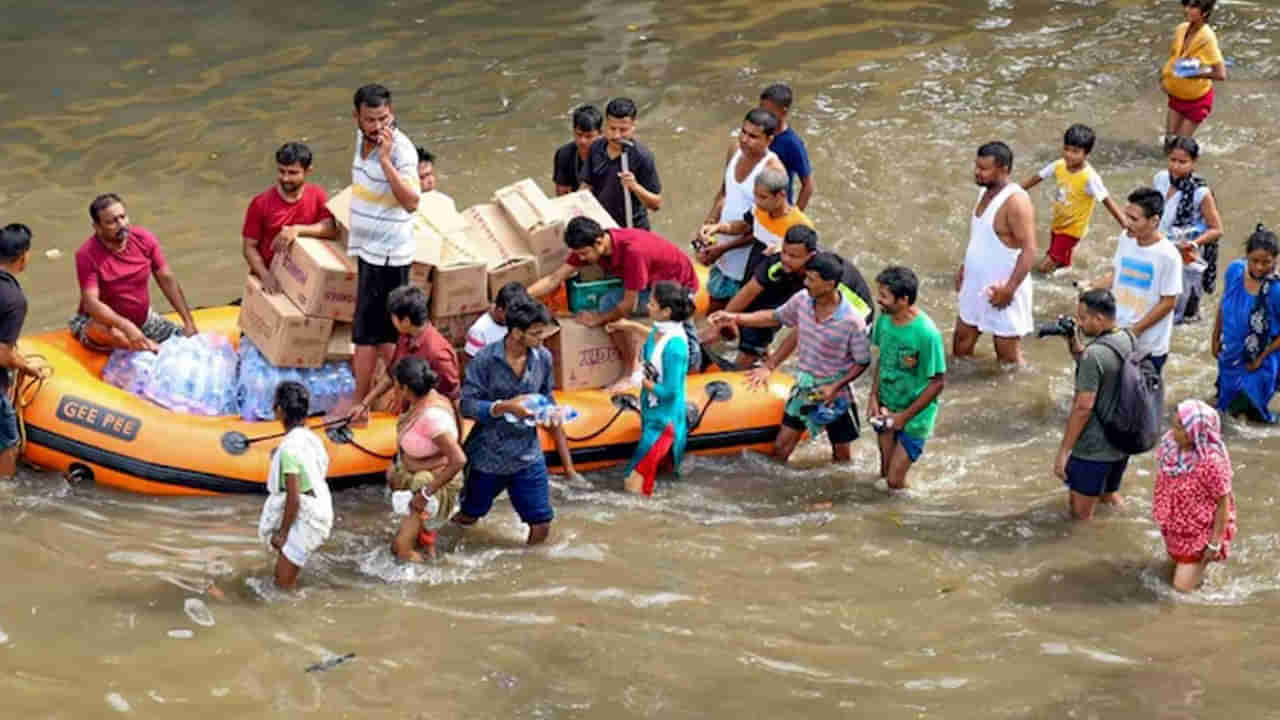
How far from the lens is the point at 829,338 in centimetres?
847

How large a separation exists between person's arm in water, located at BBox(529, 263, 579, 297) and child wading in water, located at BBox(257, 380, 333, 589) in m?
1.78

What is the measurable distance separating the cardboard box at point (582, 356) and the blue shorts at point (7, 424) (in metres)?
2.74

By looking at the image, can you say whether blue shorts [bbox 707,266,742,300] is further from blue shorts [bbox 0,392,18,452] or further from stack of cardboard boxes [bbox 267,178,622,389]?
blue shorts [bbox 0,392,18,452]

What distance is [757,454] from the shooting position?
911 cm

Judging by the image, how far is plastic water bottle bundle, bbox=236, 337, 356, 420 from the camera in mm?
8664

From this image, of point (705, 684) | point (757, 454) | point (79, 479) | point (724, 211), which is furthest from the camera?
point (724, 211)

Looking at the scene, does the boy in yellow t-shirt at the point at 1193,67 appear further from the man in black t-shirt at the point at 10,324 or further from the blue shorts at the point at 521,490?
the man in black t-shirt at the point at 10,324

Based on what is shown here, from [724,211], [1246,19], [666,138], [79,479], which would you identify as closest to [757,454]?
[724,211]

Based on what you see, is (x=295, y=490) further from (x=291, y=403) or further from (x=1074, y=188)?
(x=1074, y=188)

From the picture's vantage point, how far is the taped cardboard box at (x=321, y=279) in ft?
27.6

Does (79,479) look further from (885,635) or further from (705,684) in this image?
(885,635)

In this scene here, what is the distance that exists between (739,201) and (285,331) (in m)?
2.84

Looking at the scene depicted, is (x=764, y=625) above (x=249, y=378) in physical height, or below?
below

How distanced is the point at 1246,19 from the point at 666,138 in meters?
6.40
